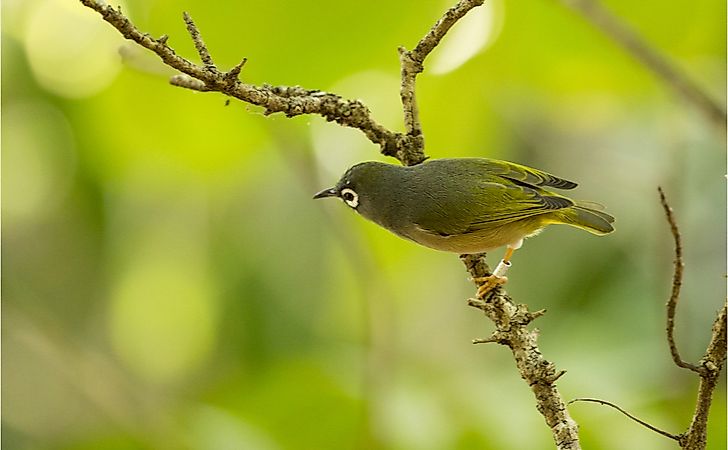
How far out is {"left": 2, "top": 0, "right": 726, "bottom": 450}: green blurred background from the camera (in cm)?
168

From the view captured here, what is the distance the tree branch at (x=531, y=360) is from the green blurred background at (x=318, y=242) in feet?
2.13

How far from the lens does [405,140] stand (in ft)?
3.53

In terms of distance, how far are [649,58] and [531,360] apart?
827 mm

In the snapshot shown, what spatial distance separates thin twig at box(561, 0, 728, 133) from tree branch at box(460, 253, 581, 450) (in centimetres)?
74

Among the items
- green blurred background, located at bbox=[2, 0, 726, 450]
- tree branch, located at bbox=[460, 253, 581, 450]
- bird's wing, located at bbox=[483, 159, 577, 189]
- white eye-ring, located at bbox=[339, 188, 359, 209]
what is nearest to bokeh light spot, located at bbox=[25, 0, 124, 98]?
green blurred background, located at bbox=[2, 0, 726, 450]

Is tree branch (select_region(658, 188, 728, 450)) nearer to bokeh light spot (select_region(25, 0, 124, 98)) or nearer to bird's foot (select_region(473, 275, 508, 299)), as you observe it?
bird's foot (select_region(473, 275, 508, 299))

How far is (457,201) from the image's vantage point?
1116 mm

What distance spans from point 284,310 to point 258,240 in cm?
24

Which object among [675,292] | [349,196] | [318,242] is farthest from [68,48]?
[675,292]

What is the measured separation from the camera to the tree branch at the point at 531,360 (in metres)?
0.86

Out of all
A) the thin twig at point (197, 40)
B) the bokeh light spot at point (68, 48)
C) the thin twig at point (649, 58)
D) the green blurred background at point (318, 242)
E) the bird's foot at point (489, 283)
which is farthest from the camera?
the bokeh light spot at point (68, 48)

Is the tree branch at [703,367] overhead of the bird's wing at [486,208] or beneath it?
beneath

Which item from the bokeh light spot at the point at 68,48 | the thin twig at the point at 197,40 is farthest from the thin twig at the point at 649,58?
the bokeh light spot at the point at 68,48

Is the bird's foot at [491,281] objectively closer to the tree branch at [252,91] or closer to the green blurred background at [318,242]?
the tree branch at [252,91]
